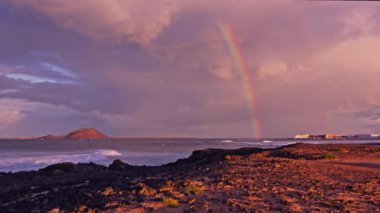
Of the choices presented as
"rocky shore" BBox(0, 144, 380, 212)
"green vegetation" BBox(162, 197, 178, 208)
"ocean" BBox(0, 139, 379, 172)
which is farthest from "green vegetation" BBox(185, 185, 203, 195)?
"ocean" BBox(0, 139, 379, 172)

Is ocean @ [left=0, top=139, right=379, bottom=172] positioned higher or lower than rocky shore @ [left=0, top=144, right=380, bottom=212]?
higher

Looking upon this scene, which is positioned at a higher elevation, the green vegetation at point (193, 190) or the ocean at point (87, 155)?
the ocean at point (87, 155)

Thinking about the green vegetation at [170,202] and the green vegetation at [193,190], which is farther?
the green vegetation at [193,190]

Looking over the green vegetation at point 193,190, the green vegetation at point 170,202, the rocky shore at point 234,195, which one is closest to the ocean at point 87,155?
the rocky shore at point 234,195

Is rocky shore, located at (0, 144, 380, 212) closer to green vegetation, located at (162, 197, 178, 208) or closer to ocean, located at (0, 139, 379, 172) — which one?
green vegetation, located at (162, 197, 178, 208)

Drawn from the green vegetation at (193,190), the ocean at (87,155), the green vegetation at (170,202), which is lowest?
the green vegetation at (170,202)

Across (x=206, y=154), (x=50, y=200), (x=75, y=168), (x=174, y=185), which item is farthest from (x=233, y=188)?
(x=206, y=154)

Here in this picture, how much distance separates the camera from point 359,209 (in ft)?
36.6

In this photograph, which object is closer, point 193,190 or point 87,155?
point 193,190

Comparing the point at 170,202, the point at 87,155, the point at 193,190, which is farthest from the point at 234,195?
the point at 87,155

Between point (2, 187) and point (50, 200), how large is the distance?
7591mm

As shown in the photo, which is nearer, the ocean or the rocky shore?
the rocky shore

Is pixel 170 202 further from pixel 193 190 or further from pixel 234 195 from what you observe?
pixel 234 195

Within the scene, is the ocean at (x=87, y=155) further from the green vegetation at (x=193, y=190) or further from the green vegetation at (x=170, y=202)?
the green vegetation at (x=170, y=202)
